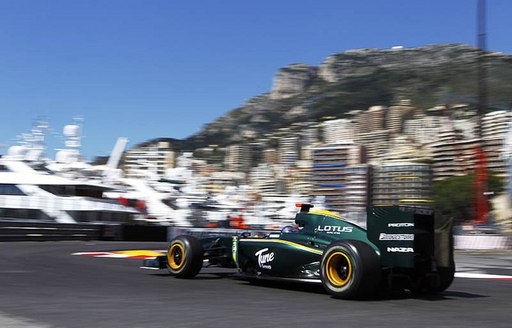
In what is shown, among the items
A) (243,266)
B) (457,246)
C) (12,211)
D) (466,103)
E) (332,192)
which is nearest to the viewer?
(243,266)

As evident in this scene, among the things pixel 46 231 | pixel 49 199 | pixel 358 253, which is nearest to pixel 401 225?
pixel 358 253

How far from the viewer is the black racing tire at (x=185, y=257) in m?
9.57

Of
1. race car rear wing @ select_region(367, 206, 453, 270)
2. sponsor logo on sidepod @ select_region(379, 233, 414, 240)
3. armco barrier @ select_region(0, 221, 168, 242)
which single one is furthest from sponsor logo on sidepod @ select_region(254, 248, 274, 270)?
armco barrier @ select_region(0, 221, 168, 242)

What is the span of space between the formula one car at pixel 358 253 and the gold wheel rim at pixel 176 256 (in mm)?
955

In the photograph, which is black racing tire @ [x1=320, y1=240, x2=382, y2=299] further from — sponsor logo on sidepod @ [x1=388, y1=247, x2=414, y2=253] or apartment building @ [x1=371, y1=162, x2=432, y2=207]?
apartment building @ [x1=371, y1=162, x2=432, y2=207]

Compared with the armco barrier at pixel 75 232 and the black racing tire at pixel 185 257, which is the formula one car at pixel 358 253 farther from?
the armco barrier at pixel 75 232

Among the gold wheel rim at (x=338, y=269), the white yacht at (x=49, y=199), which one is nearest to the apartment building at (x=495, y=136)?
the white yacht at (x=49, y=199)

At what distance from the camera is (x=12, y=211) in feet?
110

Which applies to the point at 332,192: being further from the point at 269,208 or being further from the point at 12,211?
the point at 12,211

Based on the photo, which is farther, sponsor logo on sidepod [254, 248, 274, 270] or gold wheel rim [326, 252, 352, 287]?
sponsor logo on sidepod [254, 248, 274, 270]

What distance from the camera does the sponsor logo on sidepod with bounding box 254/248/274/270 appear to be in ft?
28.5

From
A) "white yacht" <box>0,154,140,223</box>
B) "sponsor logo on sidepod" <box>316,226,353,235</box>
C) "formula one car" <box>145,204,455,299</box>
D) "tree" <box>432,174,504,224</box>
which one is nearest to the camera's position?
"formula one car" <box>145,204,455,299</box>

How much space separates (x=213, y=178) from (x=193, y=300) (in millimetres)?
159859

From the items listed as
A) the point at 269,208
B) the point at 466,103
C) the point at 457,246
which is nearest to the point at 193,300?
the point at 457,246
